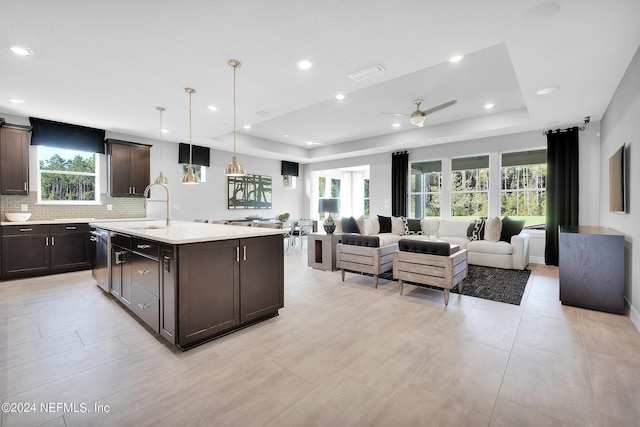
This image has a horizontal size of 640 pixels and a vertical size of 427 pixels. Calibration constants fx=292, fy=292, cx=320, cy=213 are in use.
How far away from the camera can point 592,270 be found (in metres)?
3.24

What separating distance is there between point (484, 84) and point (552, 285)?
121 inches

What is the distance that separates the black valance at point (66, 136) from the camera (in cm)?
504

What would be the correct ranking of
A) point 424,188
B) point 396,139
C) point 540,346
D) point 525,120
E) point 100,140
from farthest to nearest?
point 424,188, point 396,139, point 100,140, point 525,120, point 540,346

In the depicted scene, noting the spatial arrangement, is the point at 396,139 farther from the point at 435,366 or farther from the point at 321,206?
the point at 435,366

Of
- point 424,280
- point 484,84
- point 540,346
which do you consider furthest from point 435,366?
point 484,84

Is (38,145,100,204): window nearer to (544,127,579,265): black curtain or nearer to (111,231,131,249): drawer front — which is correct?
(111,231,131,249): drawer front

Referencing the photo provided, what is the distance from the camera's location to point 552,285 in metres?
4.29

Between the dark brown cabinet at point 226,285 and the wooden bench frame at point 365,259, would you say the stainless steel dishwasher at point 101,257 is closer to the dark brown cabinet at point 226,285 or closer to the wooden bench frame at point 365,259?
the dark brown cabinet at point 226,285

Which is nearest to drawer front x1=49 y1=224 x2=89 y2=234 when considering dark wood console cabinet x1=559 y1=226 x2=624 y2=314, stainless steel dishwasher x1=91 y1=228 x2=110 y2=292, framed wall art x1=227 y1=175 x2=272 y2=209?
stainless steel dishwasher x1=91 y1=228 x2=110 y2=292

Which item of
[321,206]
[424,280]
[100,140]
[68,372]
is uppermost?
[100,140]

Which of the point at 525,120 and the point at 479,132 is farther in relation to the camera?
the point at 479,132

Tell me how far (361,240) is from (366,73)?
2.26 meters

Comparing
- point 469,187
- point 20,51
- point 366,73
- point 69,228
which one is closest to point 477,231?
point 469,187

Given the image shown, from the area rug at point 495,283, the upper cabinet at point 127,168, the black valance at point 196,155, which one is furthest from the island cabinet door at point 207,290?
the black valance at point 196,155
